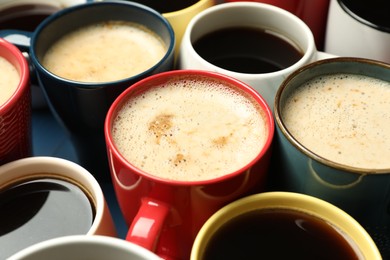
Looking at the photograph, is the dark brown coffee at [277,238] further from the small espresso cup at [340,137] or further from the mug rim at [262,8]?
the mug rim at [262,8]

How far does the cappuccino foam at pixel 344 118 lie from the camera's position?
1.91ft

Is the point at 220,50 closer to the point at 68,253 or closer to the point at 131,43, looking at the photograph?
the point at 131,43

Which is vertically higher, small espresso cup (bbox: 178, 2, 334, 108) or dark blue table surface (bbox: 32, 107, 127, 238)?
small espresso cup (bbox: 178, 2, 334, 108)

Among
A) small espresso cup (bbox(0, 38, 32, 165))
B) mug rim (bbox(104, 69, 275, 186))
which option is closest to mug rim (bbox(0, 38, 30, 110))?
small espresso cup (bbox(0, 38, 32, 165))

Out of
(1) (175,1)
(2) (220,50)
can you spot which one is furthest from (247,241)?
(1) (175,1)

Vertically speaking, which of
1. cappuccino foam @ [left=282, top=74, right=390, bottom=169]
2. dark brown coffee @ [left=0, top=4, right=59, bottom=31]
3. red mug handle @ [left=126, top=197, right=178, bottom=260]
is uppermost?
cappuccino foam @ [left=282, top=74, right=390, bottom=169]

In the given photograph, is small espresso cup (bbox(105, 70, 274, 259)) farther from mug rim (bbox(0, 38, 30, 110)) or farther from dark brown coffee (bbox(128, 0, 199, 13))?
dark brown coffee (bbox(128, 0, 199, 13))

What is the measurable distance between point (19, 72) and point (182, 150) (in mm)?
239

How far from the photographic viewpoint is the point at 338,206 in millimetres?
574

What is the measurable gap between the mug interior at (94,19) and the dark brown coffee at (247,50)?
2.5 inches

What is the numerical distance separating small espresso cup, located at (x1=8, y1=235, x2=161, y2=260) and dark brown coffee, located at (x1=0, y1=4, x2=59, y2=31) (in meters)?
0.51

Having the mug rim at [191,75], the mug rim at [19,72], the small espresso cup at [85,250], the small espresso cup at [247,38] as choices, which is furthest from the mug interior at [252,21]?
the small espresso cup at [85,250]

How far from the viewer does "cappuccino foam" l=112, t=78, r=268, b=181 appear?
58 cm

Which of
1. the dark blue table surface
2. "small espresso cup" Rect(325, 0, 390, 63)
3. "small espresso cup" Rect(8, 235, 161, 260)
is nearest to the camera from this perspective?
"small espresso cup" Rect(8, 235, 161, 260)
